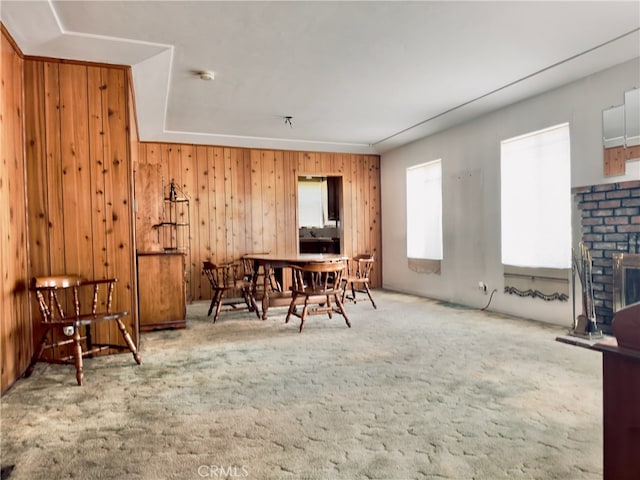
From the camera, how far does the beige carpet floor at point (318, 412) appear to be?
174cm

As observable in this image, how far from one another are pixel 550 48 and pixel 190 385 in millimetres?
3781

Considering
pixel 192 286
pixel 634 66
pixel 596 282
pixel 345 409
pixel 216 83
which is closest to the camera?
pixel 345 409

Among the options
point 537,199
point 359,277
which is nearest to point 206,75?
point 359,277

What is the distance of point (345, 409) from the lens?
229cm

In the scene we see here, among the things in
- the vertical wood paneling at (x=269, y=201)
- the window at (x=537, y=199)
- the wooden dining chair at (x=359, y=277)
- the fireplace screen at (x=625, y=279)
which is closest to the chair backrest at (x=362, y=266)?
the wooden dining chair at (x=359, y=277)

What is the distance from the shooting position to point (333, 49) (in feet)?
11.2

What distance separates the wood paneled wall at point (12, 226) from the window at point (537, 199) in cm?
478

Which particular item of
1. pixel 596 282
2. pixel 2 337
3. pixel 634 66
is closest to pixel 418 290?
pixel 596 282

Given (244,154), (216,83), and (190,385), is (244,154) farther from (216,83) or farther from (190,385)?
(190,385)

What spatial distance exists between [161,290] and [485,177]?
404 cm

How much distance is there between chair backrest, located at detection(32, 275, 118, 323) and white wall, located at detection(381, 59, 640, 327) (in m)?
4.20

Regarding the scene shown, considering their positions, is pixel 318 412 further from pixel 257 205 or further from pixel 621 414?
pixel 257 205

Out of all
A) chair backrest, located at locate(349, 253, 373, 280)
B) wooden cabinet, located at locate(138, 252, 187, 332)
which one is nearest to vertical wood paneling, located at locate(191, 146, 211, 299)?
wooden cabinet, located at locate(138, 252, 187, 332)

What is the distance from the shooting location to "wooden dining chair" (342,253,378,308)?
17.9 feet
